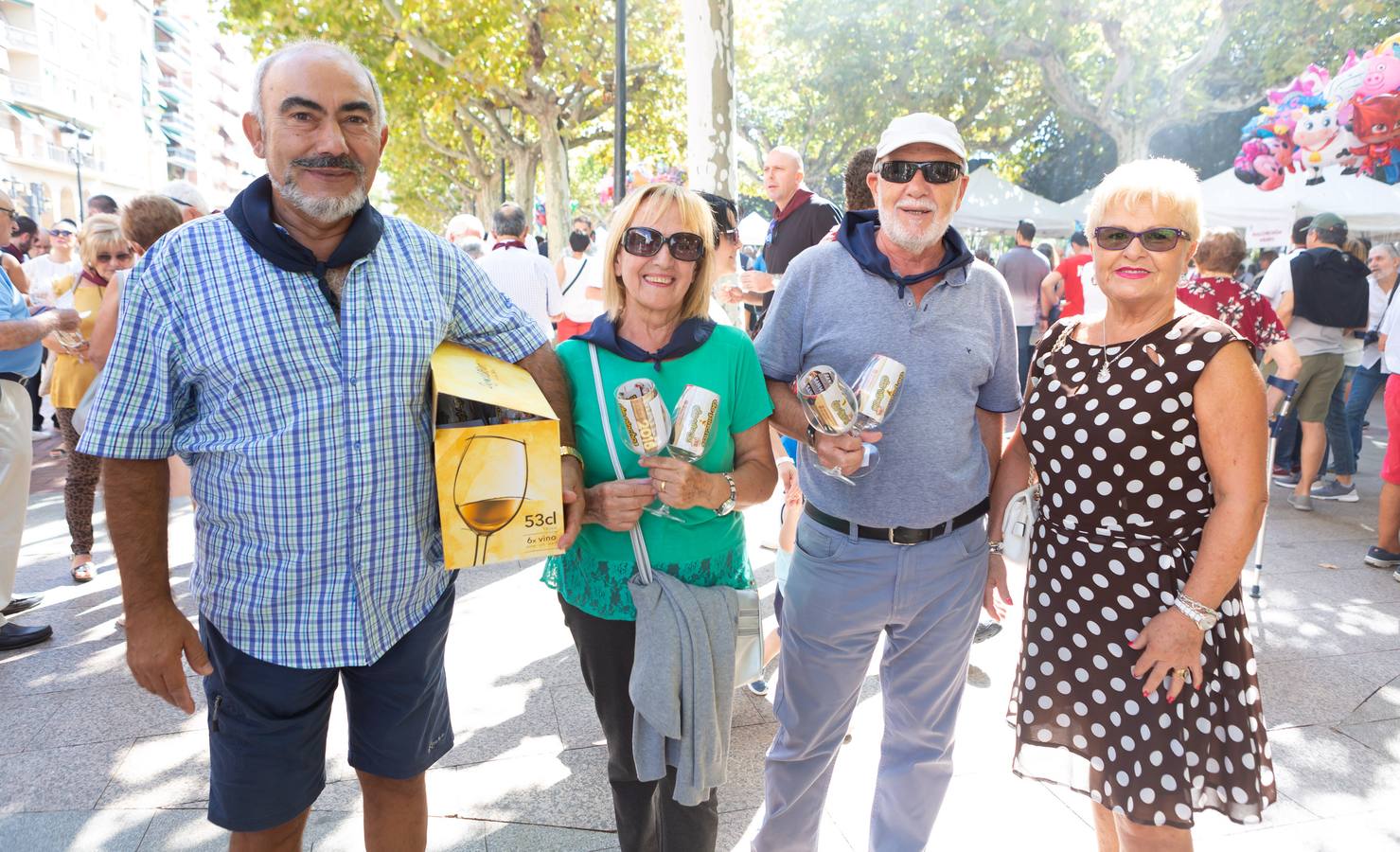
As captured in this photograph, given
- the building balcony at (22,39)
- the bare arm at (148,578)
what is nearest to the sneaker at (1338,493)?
the bare arm at (148,578)

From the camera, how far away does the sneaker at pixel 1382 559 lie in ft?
17.4

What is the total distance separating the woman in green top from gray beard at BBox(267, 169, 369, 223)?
630mm

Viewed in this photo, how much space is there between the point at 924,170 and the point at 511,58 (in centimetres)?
1377

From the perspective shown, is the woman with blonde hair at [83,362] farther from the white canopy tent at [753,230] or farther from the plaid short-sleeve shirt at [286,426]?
the white canopy tent at [753,230]

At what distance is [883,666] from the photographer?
8.12 ft

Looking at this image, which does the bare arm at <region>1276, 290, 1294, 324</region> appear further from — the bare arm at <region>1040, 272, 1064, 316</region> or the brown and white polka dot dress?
the brown and white polka dot dress

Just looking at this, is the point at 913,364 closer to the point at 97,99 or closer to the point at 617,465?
the point at 617,465

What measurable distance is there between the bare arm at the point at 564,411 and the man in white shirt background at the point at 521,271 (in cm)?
433

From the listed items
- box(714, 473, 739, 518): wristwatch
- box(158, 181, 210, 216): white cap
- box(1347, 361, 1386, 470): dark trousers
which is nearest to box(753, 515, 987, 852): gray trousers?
box(714, 473, 739, 518): wristwatch

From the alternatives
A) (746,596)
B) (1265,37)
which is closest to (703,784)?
(746,596)

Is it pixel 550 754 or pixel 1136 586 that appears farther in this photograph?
pixel 550 754

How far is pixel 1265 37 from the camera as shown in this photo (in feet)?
66.9

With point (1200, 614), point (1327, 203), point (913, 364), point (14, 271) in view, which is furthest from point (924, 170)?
point (1327, 203)

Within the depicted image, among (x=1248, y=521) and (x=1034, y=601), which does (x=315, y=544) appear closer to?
(x=1034, y=601)
